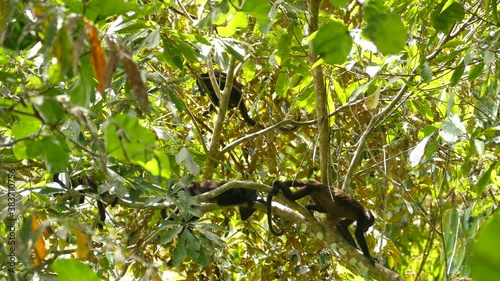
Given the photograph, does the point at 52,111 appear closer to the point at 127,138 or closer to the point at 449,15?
the point at 127,138

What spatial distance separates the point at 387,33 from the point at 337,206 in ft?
11.6

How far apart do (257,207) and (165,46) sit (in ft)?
6.38

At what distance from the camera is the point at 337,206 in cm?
526

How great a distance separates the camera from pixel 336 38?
1.90 metres

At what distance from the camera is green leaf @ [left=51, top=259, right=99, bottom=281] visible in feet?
3.02

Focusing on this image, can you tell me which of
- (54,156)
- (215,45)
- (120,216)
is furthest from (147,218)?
(54,156)

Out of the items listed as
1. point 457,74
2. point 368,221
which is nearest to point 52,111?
point 457,74

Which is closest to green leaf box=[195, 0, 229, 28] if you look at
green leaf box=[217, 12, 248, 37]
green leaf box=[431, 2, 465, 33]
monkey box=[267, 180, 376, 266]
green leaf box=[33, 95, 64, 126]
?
green leaf box=[217, 12, 248, 37]

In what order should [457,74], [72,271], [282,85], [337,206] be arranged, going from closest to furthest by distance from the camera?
[72,271] → [457,74] → [282,85] → [337,206]

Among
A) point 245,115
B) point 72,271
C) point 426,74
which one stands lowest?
point 72,271

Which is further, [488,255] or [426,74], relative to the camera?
[426,74]

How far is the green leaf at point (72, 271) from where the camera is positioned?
0.92 m

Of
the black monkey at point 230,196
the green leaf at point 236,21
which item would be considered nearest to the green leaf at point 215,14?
the green leaf at point 236,21

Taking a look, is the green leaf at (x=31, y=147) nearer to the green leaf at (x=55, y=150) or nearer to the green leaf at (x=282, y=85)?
the green leaf at (x=55, y=150)
